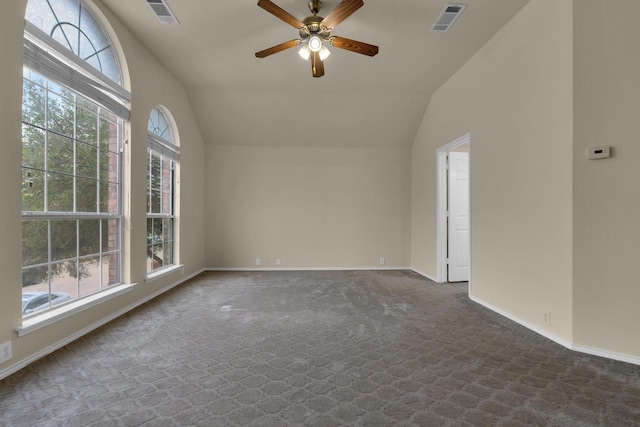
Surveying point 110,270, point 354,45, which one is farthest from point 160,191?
point 354,45

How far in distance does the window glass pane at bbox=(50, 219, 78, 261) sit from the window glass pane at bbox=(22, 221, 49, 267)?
0.06 m

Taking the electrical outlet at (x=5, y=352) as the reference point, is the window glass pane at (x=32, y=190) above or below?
above

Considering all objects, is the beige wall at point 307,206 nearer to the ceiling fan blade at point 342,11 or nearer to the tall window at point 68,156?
the tall window at point 68,156

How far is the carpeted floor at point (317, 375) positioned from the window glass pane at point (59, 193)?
47.7 inches

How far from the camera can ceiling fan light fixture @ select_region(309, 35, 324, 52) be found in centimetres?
285

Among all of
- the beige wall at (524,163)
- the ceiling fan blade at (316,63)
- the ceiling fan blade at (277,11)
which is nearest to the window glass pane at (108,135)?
the ceiling fan blade at (277,11)

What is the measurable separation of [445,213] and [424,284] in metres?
1.23

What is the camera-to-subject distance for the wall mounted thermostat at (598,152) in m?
2.39

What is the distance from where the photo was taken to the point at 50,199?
255cm

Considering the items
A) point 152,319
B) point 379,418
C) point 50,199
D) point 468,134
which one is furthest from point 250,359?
point 468,134

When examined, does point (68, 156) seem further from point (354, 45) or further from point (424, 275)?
point (424, 275)

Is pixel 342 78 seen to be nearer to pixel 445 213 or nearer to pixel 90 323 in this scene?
pixel 445 213

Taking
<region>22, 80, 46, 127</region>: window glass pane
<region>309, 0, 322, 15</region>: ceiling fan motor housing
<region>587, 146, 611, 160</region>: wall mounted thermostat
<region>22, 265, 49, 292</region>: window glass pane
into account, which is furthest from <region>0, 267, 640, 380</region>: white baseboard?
<region>309, 0, 322, 15</region>: ceiling fan motor housing

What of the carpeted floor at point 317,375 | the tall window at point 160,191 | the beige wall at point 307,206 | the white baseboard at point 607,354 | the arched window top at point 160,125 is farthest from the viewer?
the beige wall at point 307,206
